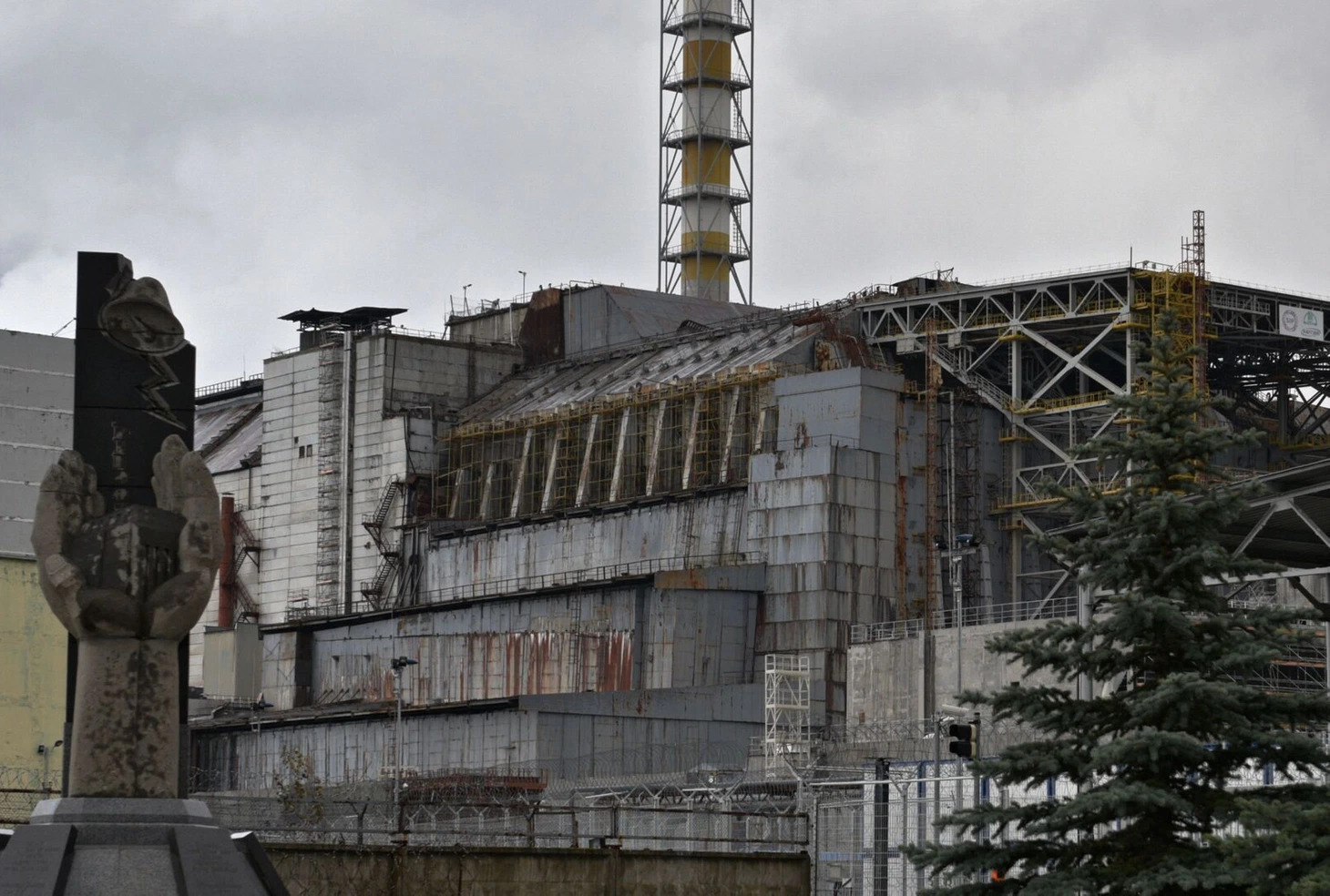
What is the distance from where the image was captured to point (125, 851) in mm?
29391

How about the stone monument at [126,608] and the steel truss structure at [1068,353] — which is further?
the steel truss structure at [1068,353]

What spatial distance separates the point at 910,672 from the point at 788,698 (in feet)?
30.0

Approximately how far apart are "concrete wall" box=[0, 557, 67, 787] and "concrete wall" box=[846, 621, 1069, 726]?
27088mm

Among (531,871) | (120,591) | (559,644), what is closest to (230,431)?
Answer: (559,644)

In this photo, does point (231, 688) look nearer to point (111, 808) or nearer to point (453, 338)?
point (453, 338)

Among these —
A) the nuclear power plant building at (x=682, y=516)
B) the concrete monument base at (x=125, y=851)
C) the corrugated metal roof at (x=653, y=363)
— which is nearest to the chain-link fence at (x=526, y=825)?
the concrete monument base at (x=125, y=851)

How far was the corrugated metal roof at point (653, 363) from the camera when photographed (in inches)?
4146

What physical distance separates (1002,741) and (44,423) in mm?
33253

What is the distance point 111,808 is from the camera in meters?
29.7

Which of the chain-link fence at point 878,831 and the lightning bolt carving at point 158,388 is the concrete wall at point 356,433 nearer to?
the chain-link fence at point 878,831

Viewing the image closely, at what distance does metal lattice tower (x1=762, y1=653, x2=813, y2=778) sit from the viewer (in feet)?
300

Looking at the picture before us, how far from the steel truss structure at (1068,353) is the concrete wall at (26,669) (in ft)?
128

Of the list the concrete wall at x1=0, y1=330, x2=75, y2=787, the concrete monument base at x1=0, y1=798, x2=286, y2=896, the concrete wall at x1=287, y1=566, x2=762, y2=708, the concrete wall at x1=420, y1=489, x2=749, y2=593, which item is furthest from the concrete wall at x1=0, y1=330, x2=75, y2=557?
the concrete monument base at x1=0, y1=798, x2=286, y2=896

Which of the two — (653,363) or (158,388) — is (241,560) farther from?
(158,388)
